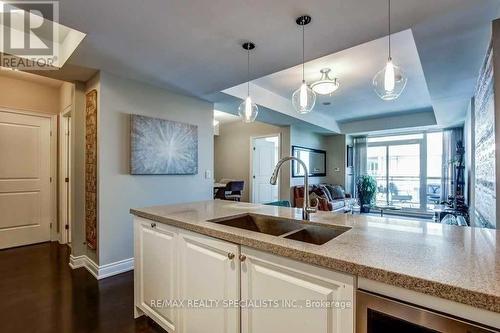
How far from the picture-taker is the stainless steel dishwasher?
702 millimetres

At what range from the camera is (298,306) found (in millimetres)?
1021

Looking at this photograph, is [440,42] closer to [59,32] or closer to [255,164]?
[59,32]

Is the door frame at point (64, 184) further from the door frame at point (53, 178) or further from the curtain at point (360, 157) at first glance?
the curtain at point (360, 157)

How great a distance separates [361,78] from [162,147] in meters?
3.07

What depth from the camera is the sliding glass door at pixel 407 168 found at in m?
6.80

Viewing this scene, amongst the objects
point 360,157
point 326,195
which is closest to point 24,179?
point 326,195

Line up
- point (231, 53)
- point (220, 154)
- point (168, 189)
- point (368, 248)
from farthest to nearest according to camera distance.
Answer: point (220, 154) → point (168, 189) → point (231, 53) → point (368, 248)

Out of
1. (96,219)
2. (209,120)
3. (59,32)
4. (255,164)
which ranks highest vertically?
(59,32)

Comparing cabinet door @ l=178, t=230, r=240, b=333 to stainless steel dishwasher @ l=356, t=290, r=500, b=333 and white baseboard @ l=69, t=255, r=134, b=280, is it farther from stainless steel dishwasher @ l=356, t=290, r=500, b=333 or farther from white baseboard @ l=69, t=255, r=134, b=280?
white baseboard @ l=69, t=255, r=134, b=280

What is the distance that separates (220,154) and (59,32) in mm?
5296

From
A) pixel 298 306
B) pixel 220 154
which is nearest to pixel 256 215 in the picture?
pixel 298 306

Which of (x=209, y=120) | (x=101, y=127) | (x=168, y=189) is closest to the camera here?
(x=101, y=127)

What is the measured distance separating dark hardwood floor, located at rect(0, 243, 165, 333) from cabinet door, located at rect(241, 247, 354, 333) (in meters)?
1.10

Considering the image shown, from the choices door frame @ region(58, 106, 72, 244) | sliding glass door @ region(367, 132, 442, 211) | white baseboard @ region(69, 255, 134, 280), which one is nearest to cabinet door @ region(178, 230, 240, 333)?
white baseboard @ region(69, 255, 134, 280)
